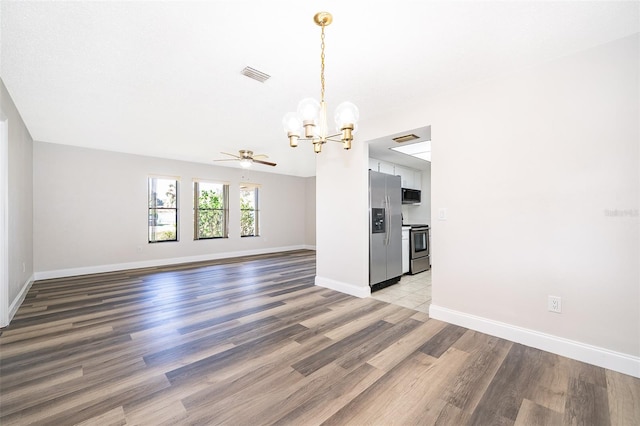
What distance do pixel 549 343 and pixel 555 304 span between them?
1.14ft

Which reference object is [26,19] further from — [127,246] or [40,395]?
[127,246]

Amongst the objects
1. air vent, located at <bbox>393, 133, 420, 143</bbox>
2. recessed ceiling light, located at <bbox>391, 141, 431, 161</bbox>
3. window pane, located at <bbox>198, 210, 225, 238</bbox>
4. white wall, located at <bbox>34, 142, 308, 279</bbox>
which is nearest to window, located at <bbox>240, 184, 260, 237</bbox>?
white wall, located at <bbox>34, 142, 308, 279</bbox>

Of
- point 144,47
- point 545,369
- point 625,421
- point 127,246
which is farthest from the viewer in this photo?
point 127,246

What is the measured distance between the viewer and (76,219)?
538 cm

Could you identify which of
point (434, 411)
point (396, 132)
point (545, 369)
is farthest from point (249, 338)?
point (396, 132)

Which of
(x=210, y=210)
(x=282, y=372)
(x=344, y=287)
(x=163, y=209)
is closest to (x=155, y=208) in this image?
(x=163, y=209)

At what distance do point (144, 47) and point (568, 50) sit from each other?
3.54m

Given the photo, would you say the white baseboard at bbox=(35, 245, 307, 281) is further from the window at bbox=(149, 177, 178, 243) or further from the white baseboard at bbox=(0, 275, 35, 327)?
the window at bbox=(149, 177, 178, 243)

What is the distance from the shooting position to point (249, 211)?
8383 mm

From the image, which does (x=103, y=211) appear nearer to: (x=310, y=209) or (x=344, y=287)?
(x=344, y=287)

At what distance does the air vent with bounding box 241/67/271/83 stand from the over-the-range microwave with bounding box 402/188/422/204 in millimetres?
3861

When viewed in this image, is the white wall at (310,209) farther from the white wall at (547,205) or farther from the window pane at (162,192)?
the white wall at (547,205)

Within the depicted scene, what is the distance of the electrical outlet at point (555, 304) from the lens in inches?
91.1

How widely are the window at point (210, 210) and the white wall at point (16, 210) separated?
9.93ft
